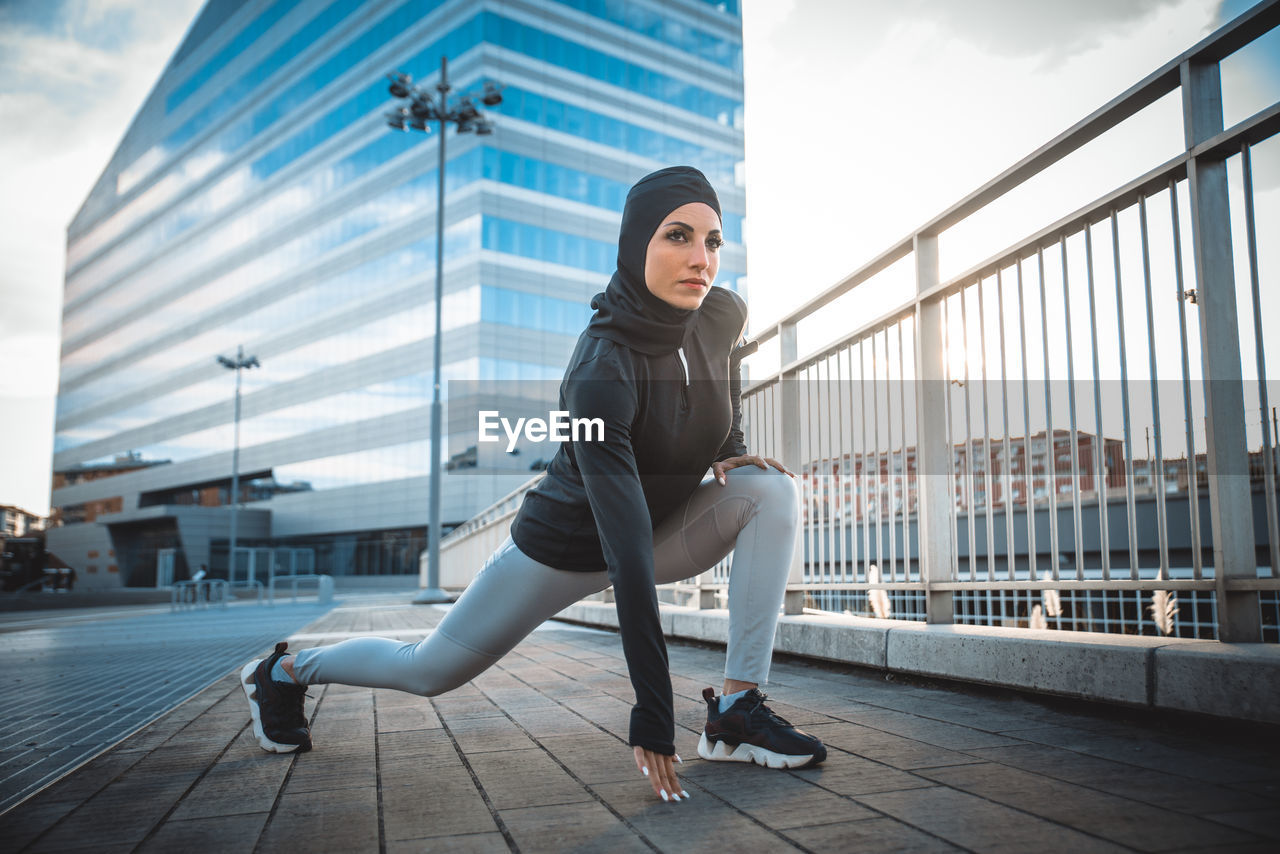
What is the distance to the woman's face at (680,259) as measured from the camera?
2.38m

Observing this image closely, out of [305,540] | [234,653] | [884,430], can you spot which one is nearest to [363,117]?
[305,540]

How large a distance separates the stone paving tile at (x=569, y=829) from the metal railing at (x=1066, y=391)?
1.59 meters

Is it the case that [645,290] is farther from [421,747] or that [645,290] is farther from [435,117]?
[435,117]

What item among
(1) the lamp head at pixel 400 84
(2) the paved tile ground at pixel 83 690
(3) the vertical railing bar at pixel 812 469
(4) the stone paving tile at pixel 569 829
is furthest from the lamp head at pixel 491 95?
(4) the stone paving tile at pixel 569 829

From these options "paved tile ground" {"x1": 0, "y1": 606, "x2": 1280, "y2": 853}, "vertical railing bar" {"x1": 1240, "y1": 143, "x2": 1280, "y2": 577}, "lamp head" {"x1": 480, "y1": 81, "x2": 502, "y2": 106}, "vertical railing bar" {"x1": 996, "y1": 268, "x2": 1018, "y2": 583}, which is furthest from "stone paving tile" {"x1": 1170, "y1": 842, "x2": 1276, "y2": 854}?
"lamp head" {"x1": 480, "y1": 81, "x2": 502, "y2": 106}

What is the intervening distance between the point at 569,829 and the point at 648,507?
909 millimetres

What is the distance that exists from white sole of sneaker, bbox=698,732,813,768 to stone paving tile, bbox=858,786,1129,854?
33cm

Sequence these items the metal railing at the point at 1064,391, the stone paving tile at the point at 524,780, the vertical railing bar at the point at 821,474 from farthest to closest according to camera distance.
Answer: the vertical railing bar at the point at 821,474 → the metal railing at the point at 1064,391 → the stone paving tile at the point at 524,780

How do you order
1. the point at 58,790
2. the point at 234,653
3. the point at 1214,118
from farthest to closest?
1. the point at 234,653
2. the point at 1214,118
3. the point at 58,790

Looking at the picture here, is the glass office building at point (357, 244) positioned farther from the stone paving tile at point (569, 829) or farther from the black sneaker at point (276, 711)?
the stone paving tile at point (569, 829)

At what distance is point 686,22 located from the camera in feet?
164

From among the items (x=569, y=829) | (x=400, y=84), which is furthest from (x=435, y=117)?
(x=569, y=829)

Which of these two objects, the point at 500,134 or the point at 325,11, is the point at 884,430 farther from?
the point at 325,11

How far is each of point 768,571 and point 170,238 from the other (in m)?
67.2
